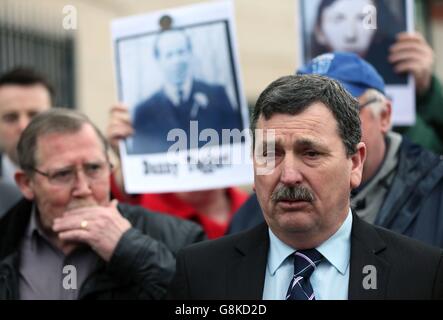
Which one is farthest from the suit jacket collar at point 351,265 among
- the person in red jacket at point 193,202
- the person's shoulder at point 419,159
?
the person in red jacket at point 193,202

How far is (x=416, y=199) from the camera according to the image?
10.8 feet

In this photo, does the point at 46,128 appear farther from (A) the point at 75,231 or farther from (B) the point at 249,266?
(B) the point at 249,266

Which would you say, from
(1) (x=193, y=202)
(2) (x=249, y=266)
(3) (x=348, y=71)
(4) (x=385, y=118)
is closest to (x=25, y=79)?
(1) (x=193, y=202)

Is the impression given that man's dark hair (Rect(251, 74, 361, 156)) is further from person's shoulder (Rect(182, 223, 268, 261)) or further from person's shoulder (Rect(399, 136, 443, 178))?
person's shoulder (Rect(399, 136, 443, 178))

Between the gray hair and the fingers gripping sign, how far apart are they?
32 centimetres

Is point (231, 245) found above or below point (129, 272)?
above

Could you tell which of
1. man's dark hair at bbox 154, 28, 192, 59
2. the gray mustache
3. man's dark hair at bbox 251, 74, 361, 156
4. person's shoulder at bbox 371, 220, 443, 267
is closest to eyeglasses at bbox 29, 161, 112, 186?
man's dark hair at bbox 154, 28, 192, 59

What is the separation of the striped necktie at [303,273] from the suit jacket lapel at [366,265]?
114 mm

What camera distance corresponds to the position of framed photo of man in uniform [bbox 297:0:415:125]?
13.4 ft

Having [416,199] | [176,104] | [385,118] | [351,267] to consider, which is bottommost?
[351,267]

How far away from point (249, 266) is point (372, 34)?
1.89 meters

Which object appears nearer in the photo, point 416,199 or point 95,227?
point 416,199

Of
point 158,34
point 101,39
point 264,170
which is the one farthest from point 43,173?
point 101,39

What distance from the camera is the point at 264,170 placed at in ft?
8.52
